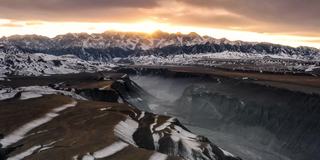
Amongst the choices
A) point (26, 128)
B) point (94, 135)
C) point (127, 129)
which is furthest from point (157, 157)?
point (26, 128)

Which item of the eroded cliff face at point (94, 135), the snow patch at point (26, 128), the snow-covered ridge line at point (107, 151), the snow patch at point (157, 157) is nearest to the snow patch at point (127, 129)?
the eroded cliff face at point (94, 135)

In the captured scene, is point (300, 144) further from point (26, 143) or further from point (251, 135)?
point (26, 143)

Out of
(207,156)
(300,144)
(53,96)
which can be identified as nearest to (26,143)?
(207,156)

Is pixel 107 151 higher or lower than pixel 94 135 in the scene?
higher

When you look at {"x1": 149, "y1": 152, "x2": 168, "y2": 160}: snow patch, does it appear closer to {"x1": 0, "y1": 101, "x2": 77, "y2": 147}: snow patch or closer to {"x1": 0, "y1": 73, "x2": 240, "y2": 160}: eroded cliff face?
{"x1": 0, "y1": 73, "x2": 240, "y2": 160}: eroded cliff face

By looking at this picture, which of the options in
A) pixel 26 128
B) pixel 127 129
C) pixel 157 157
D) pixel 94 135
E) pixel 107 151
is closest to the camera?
pixel 157 157

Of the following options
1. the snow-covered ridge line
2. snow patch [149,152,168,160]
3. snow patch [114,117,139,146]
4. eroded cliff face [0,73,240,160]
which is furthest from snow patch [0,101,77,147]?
snow patch [149,152,168,160]

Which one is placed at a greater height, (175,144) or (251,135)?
(175,144)

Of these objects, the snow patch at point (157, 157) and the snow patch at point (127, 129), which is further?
the snow patch at point (127, 129)

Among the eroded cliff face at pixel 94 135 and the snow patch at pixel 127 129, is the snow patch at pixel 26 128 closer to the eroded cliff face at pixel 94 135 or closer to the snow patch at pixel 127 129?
the eroded cliff face at pixel 94 135

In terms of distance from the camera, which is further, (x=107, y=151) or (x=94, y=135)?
(x=94, y=135)

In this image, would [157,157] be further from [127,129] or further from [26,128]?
[26,128]
